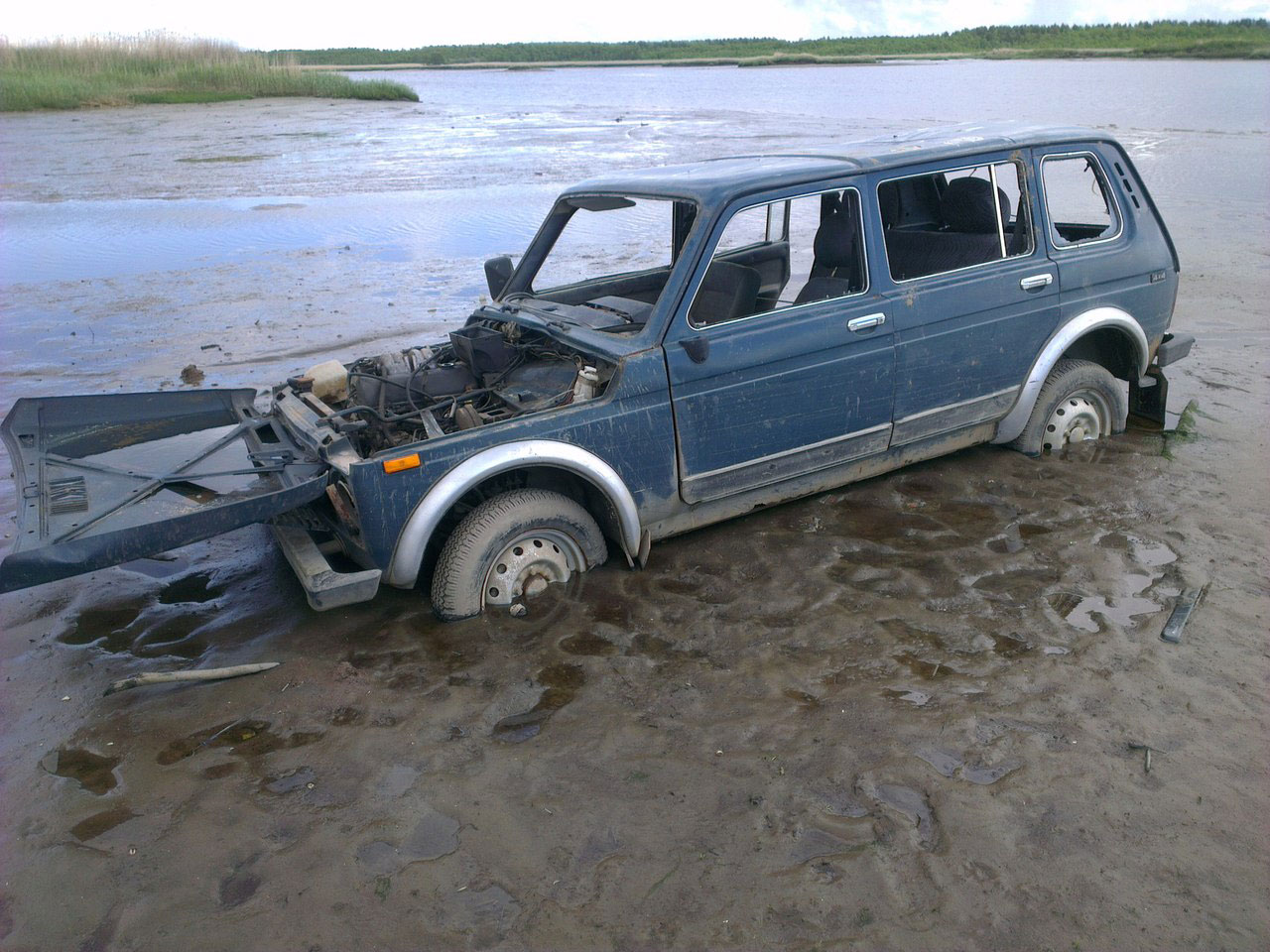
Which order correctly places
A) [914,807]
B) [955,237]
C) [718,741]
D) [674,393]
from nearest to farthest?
[914,807]
[718,741]
[674,393]
[955,237]

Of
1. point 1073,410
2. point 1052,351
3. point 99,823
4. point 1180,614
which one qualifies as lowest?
point 1180,614

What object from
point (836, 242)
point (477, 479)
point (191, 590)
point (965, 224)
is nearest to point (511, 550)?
point (477, 479)

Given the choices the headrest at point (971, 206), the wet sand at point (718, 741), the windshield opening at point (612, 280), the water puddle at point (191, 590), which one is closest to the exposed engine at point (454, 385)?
the windshield opening at point (612, 280)

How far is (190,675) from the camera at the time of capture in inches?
148

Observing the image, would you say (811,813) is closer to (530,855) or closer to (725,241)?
(530,855)

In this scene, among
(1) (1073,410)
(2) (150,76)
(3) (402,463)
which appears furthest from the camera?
(2) (150,76)

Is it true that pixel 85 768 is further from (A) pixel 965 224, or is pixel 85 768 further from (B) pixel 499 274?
(A) pixel 965 224

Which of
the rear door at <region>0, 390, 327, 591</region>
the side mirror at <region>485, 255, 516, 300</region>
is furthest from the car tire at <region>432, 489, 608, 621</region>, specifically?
the side mirror at <region>485, 255, 516, 300</region>

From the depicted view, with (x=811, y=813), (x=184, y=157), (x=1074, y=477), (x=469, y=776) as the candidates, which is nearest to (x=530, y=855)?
(x=469, y=776)

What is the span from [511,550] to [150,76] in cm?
3638

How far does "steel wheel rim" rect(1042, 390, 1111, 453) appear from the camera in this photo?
5504 mm

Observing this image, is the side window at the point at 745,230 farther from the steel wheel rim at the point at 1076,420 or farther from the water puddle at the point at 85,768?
the water puddle at the point at 85,768

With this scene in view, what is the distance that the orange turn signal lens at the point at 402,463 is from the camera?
3725mm

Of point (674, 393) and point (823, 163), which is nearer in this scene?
point (674, 393)
